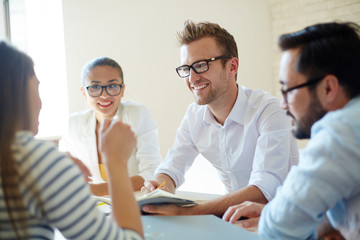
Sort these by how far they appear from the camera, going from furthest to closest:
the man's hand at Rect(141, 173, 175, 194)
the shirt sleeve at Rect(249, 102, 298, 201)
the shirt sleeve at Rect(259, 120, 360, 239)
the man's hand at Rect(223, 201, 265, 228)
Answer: the man's hand at Rect(141, 173, 175, 194), the shirt sleeve at Rect(249, 102, 298, 201), the man's hand at Rect(223, 201, 265, 228), the shirt sleeve at Rect(259, 120, 360, 239)

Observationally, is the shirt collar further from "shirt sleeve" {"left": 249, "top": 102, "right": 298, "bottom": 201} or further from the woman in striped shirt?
the woman in striped shirt

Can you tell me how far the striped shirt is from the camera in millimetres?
797

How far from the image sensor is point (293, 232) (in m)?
0.98

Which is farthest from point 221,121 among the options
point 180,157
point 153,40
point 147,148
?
point 153,40

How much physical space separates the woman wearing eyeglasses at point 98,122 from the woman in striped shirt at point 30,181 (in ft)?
5.12

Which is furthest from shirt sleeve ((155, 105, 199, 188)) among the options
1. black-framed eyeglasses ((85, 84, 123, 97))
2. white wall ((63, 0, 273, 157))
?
white wall ((63, 0, 273, 157))

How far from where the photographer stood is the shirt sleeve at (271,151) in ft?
5.65

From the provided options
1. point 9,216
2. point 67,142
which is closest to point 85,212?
point 9,216

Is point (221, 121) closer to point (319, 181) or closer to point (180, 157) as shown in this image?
point (180, 157)

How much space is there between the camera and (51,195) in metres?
0.80

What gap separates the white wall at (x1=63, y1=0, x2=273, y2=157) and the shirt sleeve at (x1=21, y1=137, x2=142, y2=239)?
3.73 metres

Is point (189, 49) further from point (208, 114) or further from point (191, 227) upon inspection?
point (191, 227)

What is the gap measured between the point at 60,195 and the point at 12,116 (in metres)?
0.21

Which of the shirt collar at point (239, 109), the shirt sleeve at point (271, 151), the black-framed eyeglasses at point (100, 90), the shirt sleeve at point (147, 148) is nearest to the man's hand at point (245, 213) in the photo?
the shirt sleeve at point (271, 151)
